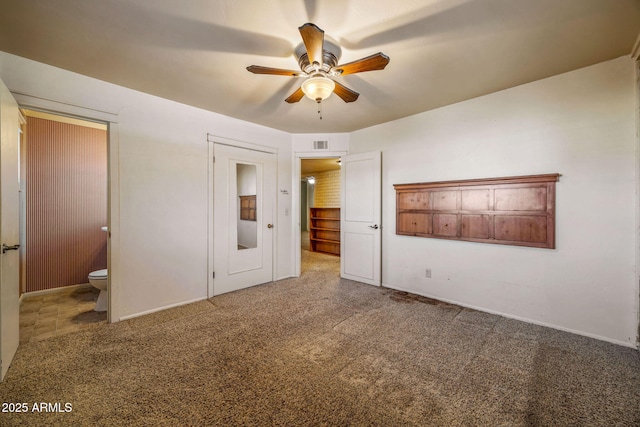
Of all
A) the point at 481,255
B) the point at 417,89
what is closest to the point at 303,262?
the point at 481,255

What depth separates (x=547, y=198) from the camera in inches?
104

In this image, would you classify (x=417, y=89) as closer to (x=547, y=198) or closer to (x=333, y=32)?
(x=333, y=32)

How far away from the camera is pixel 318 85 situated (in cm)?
212

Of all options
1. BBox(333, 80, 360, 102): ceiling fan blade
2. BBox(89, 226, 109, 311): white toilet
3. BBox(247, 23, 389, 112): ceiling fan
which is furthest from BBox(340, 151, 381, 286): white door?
BBox(89, 226, 109, 311): white toilet

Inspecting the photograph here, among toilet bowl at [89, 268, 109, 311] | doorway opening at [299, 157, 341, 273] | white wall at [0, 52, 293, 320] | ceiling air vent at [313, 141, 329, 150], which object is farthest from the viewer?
doorway opening at [299, 157, 341, 273]

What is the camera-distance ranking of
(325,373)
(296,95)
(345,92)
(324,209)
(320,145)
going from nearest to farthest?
(325,373) < (345,92) < (296,95) < (320,145) < (324,209)

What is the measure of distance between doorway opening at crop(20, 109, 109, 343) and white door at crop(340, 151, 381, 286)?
337cm

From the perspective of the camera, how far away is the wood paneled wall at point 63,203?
11.7 ft

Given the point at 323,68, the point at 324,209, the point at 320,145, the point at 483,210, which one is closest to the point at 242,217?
the point at 320,145

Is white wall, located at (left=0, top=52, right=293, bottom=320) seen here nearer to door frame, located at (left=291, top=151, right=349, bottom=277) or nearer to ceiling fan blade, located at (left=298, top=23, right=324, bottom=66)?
door frame, located at (left=291, top=151, right=349, bottom=277)

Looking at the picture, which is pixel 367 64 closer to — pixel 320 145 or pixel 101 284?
pixel 320 145

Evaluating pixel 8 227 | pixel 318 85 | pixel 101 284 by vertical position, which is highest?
pixel 318 85

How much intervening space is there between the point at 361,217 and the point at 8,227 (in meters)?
3.81

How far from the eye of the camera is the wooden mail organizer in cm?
268
